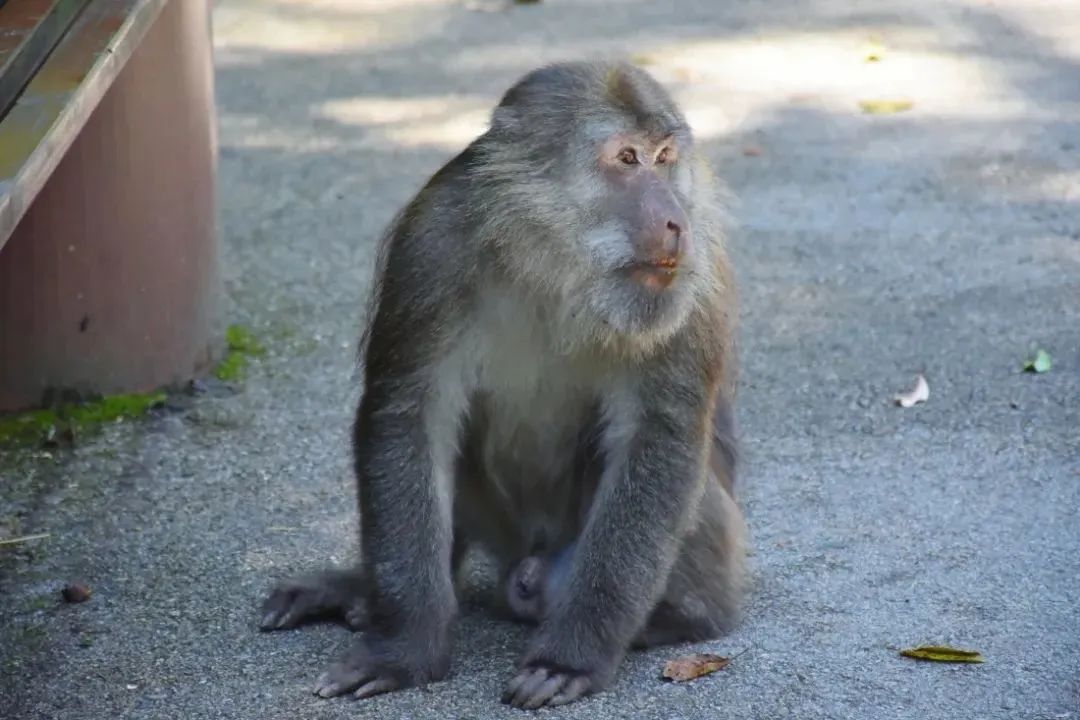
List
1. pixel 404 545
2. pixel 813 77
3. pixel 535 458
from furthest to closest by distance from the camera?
1. pixel 813 77
2. pixel 535 458
3. pixel 404 545

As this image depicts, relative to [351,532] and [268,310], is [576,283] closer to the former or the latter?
[351,532]

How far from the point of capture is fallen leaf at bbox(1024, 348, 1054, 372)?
20.9 feet

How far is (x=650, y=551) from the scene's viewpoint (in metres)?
4.25

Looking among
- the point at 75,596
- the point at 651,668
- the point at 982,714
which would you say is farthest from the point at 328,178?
the point at 982,714

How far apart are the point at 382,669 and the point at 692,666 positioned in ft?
2.41

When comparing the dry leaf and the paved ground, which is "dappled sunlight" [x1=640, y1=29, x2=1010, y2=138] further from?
the dry leaf

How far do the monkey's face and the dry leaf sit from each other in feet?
7.19

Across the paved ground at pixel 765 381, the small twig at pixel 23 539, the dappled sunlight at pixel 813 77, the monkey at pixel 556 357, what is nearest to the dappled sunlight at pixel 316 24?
the paved ground at pixel 765 381

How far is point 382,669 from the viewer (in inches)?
165

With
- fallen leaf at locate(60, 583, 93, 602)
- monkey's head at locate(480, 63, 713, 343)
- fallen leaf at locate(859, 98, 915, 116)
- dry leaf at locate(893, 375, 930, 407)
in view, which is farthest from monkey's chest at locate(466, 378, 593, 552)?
fallen leaf at locate(859, 98, 915, 116)

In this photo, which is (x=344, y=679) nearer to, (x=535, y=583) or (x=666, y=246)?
(x=535, y=583)

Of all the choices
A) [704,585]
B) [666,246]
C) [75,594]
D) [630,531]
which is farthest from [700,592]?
[75,594]

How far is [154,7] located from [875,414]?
8.92 ft

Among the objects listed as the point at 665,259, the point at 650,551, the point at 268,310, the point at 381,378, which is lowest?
the point at 268,310
